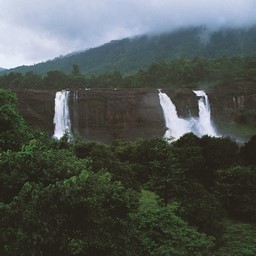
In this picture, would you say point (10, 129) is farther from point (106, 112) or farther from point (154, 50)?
point (154, 50)

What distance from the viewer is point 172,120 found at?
54625 mm

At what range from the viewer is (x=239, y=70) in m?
69.1

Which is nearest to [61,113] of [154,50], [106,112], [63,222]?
[106,112]

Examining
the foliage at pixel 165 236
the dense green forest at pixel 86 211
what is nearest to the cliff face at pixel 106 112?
the dense green forest at pixel 86 211

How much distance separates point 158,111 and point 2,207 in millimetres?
46116

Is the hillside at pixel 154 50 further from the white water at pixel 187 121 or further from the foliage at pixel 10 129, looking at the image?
the foliage at pixel 10 129

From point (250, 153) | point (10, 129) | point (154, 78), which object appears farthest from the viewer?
point (154, 78)

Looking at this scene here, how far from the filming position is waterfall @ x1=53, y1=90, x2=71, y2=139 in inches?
2018

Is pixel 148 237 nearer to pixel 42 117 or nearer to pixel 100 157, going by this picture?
pixel 100 157

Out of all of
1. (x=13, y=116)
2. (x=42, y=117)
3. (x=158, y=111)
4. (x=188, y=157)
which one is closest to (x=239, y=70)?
(x=158, y=111)

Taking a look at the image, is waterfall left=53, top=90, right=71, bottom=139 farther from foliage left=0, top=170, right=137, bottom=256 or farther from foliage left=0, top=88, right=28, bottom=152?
foliage left=0, top=170, right=137, bottom=256

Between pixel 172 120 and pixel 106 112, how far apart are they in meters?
8.88

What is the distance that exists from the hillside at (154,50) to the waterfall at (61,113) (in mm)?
79061

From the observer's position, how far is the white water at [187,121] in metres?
53.8
